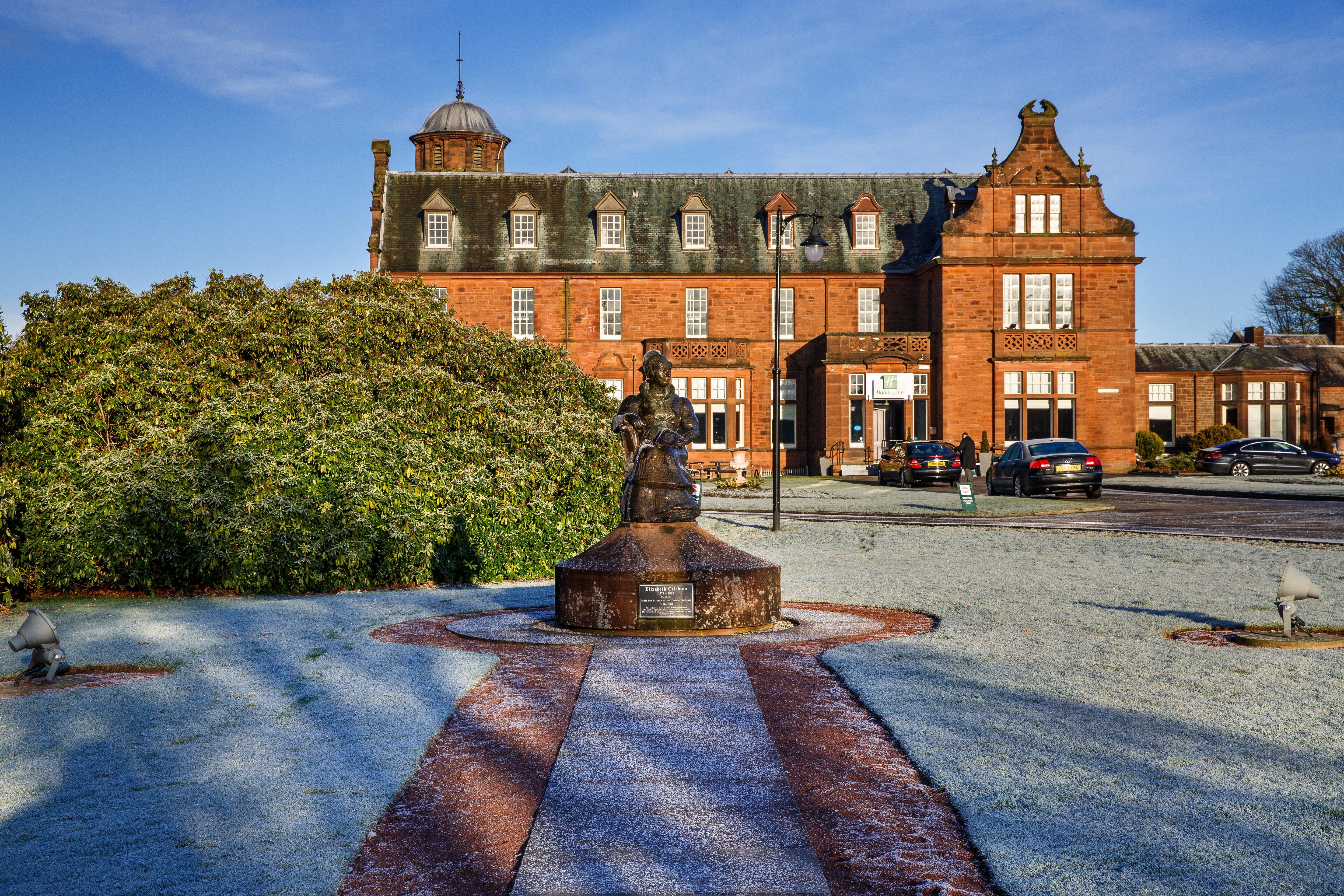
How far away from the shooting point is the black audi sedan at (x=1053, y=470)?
28578 millimetres

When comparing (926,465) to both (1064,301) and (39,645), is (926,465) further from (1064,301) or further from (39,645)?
(39,645)

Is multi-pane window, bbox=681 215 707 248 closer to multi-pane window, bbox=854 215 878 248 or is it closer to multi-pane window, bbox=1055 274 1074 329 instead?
multi-pane window, bbox=854 215 878 248

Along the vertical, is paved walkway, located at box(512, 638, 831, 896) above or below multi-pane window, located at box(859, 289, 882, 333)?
below

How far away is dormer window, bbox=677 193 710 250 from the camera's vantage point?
160ft

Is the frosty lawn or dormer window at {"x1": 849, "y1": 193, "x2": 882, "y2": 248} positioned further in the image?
dormer window at {"x1": 849, "y1": 193, "x2": 882, "y2": 248}

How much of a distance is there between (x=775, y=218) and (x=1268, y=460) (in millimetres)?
22177

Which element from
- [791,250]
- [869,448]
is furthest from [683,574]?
[791,250]

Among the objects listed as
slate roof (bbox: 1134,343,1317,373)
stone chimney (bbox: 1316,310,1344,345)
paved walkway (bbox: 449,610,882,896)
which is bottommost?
paved walkway (bbox: 449,610,882,896)

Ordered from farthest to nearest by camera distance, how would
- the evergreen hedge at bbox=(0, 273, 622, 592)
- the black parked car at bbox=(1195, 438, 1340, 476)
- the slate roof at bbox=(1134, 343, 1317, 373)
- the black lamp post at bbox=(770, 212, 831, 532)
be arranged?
the slate roof at bbox=(1134, 343, 1317, 373) < the black parked car at bbox=(1195, 438, 1340, 476) < the black lamp post at bbox=(770, 212, 831, 532) < the evergreen hedge at bbox=(0, 273, 622, 592)

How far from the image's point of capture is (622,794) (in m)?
4.84

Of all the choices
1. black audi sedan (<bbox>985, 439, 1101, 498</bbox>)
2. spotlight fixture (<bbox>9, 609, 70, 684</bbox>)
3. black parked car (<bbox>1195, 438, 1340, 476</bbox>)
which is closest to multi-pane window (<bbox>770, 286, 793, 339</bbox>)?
black parked car (<bbox>1195, 438, 1340, 476</bbox>)

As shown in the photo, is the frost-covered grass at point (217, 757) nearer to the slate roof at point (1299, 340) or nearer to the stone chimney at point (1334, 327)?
the slate roof at point (1299, 340)

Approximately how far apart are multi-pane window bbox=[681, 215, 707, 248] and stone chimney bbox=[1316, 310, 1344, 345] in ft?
122

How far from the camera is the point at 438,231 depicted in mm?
48406
